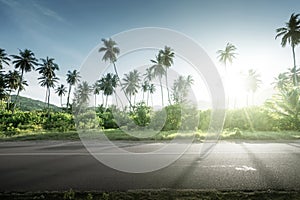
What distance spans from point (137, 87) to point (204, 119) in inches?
1661

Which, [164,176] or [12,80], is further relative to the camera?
[12,80]

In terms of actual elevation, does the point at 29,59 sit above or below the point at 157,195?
above

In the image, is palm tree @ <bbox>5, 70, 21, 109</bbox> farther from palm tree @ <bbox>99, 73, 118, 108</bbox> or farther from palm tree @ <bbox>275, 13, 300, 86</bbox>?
palm tree @ <bbox>275, 13, 300, 86</bbox>

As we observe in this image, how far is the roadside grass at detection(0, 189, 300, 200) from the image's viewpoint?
408cm

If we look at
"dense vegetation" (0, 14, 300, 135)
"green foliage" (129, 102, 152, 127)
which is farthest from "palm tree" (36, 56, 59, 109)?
"green foliage" (129, 102, 152, 127)


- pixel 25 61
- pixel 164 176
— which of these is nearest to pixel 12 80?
pixel 25 61

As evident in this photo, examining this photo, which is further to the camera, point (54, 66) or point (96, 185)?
point (54, 66)

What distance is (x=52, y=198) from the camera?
415 centimetres

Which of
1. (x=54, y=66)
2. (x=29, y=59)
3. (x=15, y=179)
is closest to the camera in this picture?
(x=15, y=179)

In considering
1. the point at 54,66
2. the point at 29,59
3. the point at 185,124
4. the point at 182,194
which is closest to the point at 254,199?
the point at 182,194

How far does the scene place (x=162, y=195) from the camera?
4.21 metres

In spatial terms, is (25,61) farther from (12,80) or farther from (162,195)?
(162,195)

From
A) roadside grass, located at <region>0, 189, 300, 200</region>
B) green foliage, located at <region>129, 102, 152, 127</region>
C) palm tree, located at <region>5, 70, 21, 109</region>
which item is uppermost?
palm tree, located at <region>5, 70, 21, 109</region>

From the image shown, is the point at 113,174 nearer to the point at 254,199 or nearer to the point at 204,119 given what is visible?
the point at 254,199
